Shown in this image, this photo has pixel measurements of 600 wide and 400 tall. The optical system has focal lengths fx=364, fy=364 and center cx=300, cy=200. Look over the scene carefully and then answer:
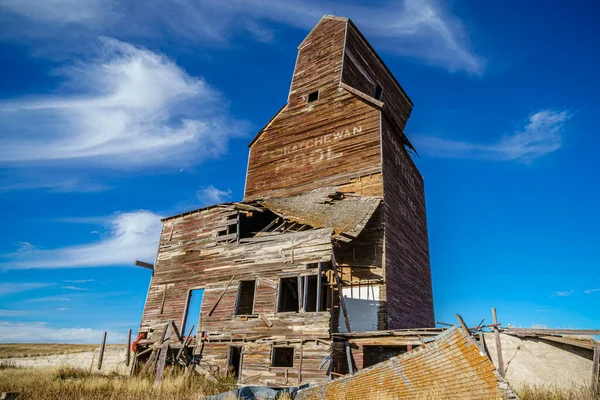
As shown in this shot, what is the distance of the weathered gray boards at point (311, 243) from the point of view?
48.1 feet

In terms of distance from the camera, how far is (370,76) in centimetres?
2562

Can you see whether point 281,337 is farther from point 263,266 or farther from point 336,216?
point 336,216

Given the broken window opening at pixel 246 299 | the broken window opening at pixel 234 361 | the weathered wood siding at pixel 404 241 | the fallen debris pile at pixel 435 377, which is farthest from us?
the broken window opening at pixel 246 299

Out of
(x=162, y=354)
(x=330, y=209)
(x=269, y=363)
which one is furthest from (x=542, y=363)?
(x=162, y=354)

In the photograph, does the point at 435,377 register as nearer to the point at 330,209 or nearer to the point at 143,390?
the point at 330,209

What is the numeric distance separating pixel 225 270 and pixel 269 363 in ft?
16.4

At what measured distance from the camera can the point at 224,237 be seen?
1839 centimetres

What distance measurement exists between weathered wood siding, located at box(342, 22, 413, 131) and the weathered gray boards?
14 centimetres

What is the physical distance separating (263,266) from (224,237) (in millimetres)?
3243

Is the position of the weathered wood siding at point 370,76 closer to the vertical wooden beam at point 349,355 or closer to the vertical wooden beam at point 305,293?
the vertical wooden beam at point 305,293

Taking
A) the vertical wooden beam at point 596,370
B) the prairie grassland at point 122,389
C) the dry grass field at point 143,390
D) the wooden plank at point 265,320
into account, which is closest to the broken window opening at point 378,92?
the wooden plank at point 265,320

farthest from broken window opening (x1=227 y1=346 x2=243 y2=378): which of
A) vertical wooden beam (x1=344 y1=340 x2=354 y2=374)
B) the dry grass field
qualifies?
vertical wooden beam (x1=344 y1=340 x2=354 y2=374)

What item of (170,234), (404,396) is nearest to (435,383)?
(404,396)

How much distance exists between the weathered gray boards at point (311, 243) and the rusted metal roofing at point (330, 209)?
0.06 meters
